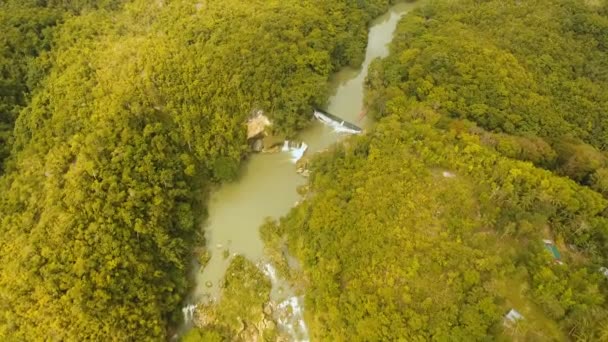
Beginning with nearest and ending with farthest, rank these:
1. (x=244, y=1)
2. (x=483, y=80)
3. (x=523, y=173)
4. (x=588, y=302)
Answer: (x=588, y=302) → (x=523, y=173) → (x=483, y=80) → (x=244, y=1)

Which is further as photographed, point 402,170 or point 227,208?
point 227,208

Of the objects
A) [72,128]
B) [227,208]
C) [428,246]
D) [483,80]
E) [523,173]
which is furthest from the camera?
[483,80]

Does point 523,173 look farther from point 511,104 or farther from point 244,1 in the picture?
point 244,1

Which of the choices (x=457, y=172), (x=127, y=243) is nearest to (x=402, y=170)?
(x=457, y=172)

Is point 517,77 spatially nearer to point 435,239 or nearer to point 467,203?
point 467,203


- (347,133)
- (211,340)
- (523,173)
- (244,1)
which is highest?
(244,1)

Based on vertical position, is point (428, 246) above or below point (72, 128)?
below
